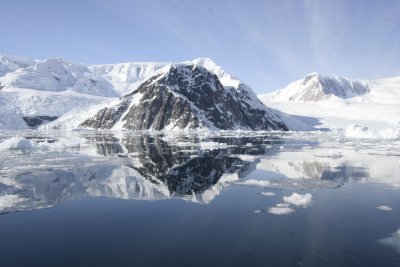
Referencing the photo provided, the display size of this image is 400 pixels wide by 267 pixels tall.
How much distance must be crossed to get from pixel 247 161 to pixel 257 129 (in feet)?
446

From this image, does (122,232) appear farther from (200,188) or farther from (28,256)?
(200,188)

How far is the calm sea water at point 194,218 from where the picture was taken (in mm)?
12531

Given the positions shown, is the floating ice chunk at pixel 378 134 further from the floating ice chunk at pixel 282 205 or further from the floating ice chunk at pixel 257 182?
the floating ice chunk at pixel 282 205

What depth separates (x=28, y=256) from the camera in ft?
40.8

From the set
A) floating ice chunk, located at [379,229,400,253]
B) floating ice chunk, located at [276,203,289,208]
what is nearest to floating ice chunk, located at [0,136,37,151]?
floating ice chunk, located at [276,203,289,208]

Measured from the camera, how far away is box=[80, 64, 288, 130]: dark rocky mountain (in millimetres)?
156000

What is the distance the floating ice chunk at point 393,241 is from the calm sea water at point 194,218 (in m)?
0.05

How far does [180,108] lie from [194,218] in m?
140

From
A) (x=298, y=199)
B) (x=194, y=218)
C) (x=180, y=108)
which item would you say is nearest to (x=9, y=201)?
(x=194, y=218)

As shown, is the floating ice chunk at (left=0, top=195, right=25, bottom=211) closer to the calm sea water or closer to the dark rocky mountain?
the calm sea water

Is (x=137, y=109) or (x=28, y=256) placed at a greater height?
(x=137, y=109)

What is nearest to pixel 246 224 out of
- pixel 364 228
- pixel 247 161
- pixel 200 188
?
pixel 364 228

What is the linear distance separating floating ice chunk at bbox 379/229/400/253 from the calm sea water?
5 centimetres

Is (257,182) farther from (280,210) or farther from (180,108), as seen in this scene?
(180,108)
